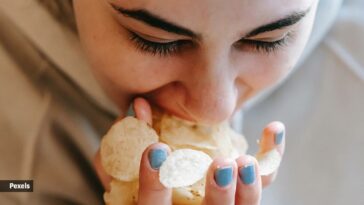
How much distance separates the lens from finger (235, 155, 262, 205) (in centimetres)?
64

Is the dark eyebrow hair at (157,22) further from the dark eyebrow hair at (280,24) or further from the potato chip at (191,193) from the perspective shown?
the potato chip at (191,193)

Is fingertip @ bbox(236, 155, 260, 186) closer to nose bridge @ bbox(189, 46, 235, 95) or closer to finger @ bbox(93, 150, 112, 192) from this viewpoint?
nose bridge @ bbox(189, 46, 235, 95)

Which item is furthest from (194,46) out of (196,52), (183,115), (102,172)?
(102,172)

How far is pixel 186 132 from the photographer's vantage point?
0.73 metres

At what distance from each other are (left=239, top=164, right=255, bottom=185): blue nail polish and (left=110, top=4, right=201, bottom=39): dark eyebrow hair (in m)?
0.14

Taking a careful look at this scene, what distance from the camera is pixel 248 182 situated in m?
0.65

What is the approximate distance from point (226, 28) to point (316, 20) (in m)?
0.35

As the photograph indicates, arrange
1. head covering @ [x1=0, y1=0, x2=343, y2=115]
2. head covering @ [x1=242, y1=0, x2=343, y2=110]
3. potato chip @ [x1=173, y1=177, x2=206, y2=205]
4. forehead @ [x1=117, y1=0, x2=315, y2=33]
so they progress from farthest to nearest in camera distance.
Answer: head covering @ [x1=242, y1=0, x2=343, y2=110] → head covering @ [x1=0, y1=0, x2=343, y2=115] → potato chip @ [x1=173, y1=177, x2=206, y2=205] → forehead @ [x1=117, y1=0, x2=315, y2=33]

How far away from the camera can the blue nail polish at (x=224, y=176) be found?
0.62 meters

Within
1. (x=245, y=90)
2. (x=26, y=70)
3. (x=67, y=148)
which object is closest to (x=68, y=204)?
(x=67, y=148)

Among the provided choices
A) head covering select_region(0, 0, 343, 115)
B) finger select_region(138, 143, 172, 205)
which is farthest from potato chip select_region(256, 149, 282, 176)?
head covering select_region(0, 0, 343, 115)

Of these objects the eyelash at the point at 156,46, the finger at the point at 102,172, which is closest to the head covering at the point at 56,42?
the finger at the point at 102,172

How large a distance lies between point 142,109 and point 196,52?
11 cm

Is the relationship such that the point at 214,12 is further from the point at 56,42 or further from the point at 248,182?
the point at 56,42
